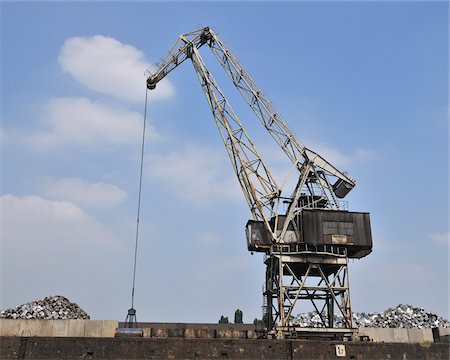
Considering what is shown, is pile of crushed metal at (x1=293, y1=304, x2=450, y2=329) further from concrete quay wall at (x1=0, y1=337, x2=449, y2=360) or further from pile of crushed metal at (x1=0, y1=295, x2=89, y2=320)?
pile of crushed metal at (x1=0, y1=295, x2=89, y2=320)

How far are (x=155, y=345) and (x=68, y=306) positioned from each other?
1997cm

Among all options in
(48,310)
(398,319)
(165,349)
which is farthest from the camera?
(398,319)

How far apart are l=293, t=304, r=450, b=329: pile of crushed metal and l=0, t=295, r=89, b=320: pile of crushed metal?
68.4 feet

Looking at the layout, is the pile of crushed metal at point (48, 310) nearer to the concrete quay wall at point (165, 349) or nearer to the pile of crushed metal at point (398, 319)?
the concrete quay wall at point (165, 349)

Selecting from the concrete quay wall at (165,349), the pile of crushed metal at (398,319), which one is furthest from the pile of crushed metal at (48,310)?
the pile of crushed metal at (398,319)

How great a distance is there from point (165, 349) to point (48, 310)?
1972 cm

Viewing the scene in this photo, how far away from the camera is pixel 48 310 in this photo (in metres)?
34.9

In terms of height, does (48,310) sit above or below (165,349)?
above

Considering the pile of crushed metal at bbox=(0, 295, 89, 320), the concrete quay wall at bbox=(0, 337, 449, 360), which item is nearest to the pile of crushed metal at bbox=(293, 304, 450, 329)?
the concrete quay wall at bbox=(0, 337, 449, 360)

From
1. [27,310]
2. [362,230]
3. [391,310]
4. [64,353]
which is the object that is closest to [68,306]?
[27,310]

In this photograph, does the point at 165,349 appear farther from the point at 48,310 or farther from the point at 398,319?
the point at 398,319

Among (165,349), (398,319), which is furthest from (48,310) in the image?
(398,319)

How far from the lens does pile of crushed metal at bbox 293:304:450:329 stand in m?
40.0

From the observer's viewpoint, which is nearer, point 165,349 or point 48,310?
point 165,349
